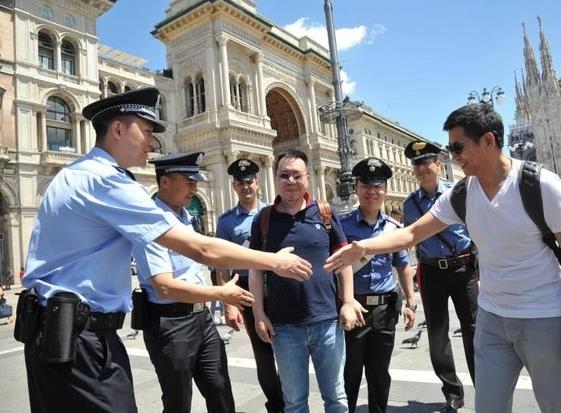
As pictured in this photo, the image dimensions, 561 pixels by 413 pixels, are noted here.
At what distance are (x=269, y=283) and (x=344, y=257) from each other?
639mm

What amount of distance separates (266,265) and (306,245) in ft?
2.82

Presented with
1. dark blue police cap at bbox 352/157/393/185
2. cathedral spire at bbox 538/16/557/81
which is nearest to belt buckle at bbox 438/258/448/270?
dark blue police cap at bbox 352/157/393/185

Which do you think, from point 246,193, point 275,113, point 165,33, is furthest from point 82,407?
point 275,113

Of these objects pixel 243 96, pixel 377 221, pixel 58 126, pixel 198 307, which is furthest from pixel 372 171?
pixel 243 96

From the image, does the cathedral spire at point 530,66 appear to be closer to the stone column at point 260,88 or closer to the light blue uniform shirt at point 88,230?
the stone column at point 260,88

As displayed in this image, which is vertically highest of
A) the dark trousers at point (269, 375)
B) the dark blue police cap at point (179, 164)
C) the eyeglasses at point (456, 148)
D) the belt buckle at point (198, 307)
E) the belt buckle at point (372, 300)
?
the dark blue police cap at point (179, 164)

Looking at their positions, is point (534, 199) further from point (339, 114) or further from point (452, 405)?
point (339, 114)

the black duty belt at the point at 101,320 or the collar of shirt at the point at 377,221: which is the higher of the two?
the collar of shirt at the point at 377,221

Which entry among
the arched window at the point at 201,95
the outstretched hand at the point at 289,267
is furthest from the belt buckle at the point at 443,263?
the arched window at the point at 201,95

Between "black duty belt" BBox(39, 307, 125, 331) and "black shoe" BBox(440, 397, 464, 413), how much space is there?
2.94m

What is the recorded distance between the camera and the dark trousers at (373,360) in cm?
342

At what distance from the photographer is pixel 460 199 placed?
264cm

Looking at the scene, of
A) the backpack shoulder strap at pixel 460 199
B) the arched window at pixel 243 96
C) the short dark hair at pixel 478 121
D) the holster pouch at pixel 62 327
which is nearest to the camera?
the holster pouch at pixel 62 327

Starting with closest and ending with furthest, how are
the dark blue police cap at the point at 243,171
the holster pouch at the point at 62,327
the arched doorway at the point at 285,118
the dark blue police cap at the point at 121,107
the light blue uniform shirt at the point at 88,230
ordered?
the holster pouch at the point at 62,327 < the light blue uniform shirt at the point at 88,230 < the dark blue police cap at the point at 121,107 < the dark blue police cap at the point at 243,171 < the arched doorway at the point at 285,118
